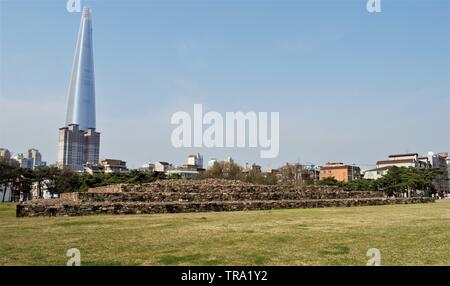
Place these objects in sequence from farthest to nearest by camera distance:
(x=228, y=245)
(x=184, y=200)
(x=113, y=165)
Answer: (x=113, y=165) < (x=184, y=200) < (x=228, y=245)

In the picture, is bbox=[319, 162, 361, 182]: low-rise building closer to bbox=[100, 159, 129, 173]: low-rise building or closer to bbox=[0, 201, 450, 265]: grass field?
bbox=[100, 159, 129, 173]: low-rise building

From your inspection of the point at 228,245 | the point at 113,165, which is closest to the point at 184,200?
the point at 228,245

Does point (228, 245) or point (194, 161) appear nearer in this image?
point (228, 245)

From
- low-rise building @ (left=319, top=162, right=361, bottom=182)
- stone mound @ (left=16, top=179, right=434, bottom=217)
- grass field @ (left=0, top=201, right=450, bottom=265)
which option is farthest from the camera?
low-rise building @ (left=319, top=162, right=361, bottom=182)

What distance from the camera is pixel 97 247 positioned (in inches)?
360

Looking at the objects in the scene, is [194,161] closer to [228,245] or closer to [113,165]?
[113,165]

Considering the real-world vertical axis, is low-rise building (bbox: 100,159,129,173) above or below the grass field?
above

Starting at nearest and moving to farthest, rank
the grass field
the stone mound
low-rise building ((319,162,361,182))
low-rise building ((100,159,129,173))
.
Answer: the grass field, the stone mound, low-rise building ((319,162,361,182)), low-rise building ((100,159,129,173))

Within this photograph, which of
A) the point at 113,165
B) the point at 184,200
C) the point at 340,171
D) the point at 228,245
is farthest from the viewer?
the point at 113,165

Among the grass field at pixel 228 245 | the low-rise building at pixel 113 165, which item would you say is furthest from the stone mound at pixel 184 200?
the low-rise building at pixel 113 165

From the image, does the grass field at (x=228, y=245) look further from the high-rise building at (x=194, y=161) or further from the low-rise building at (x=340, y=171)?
the high-rise building at (x=194, y=161)

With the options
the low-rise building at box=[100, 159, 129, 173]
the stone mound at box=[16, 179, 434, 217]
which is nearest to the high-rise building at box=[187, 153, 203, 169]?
the low-rise building at box=[100, 159, 129, 173]
